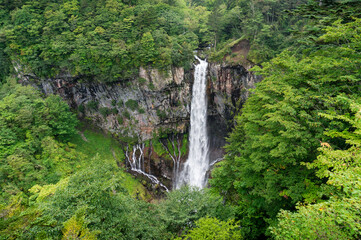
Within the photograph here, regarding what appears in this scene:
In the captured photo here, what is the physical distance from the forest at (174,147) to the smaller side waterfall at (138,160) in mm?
1311

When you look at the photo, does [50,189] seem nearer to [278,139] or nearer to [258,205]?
[258,205]

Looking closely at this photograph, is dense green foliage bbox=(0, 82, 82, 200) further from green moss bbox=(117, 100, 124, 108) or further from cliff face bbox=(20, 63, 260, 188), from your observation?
green moss bbox=(117, 100, 124, 108)

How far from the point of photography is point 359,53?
816cm

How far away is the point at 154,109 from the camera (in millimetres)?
30578

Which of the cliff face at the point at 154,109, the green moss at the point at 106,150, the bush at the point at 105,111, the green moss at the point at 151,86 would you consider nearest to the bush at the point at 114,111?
the cliff face at the point at 154,109

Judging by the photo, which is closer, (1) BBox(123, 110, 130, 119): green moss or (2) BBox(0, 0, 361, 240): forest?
(2) BBox(0, 0, 361, 240): forest

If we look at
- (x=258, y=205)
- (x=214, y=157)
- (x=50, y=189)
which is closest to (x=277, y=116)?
(x=258, y=205)

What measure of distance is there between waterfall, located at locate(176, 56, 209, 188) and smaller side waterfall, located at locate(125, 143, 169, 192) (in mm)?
4801

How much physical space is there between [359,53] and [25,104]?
96.5ft

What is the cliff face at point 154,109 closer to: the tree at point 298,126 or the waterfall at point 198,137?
the waterfall at point 198,137

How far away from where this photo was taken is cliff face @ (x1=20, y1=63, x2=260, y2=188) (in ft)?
93.4

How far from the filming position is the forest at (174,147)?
23.2 ft

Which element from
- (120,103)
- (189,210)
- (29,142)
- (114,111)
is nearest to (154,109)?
(120,103)

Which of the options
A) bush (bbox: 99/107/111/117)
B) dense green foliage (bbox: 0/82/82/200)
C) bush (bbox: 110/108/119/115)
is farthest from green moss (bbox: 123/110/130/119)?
dense green foliage (bbox: 0/82/82/200)
